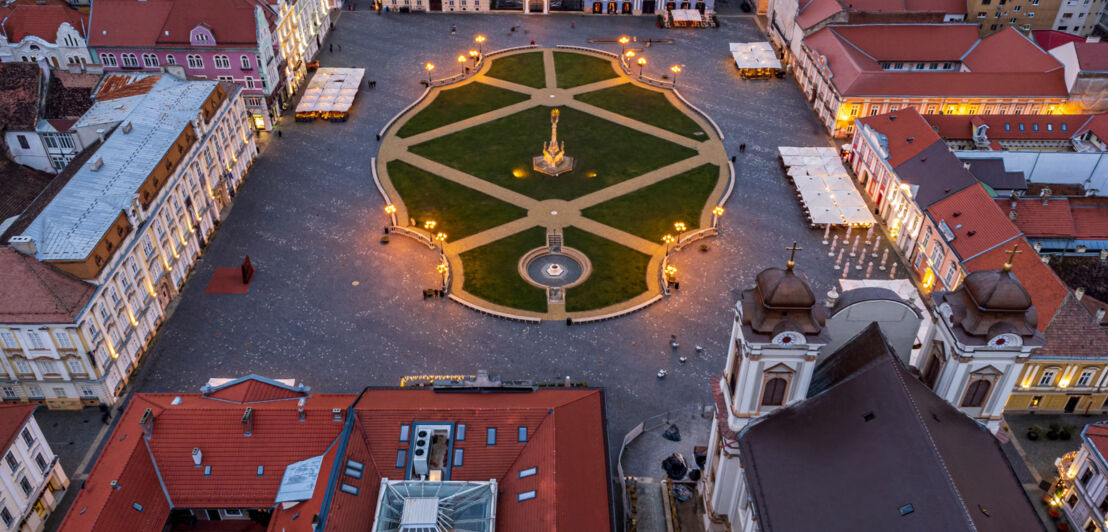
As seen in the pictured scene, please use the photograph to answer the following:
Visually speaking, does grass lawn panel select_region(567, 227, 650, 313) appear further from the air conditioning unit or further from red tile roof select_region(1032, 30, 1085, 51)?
red tile roof select_region(1032, 30, 1085, 51)

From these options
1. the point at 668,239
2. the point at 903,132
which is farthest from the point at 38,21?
the point at 903,132

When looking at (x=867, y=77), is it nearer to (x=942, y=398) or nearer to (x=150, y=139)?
(x=942, y=398)

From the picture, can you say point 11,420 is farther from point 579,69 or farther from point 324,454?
point 579,69

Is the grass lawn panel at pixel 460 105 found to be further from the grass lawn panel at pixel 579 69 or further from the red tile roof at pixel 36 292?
the red tile roof at pixel 36 292

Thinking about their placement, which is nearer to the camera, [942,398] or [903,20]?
[942,398]

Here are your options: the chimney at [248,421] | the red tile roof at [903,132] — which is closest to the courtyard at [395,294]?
the red tile roof at [903,132]

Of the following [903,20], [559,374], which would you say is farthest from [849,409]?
[903,20]

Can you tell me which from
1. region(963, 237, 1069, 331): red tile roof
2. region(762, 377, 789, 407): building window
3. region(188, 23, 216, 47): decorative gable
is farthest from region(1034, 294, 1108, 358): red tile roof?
region(188, 23, 216, 47): decorative gable
